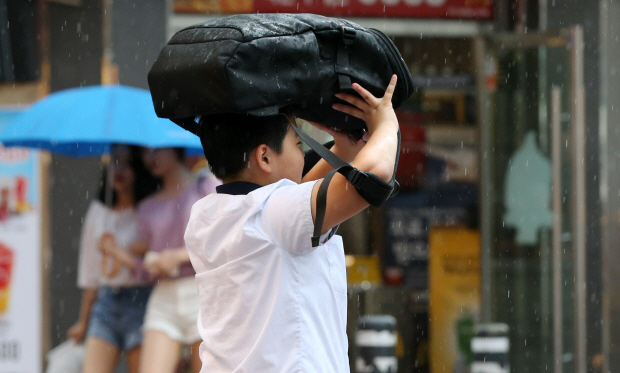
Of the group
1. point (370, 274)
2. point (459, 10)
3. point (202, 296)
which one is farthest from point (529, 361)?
point (202, 296)

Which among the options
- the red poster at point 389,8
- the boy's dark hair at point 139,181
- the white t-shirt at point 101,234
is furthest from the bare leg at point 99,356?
the red poster at point 389,8

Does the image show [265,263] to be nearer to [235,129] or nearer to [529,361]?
[235,129]

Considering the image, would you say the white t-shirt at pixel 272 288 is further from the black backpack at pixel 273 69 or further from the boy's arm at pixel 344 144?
the boy's arm at pixel 344 144

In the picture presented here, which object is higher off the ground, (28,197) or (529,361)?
(28,197)

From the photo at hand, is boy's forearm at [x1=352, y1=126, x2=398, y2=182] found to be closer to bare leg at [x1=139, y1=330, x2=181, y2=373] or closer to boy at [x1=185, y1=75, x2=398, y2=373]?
boy at [x1=185, y1=75, x2=398, y2=373]

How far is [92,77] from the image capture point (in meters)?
6.80

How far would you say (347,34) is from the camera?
2.12 meters

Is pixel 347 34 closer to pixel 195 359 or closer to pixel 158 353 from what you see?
pixel 158 353

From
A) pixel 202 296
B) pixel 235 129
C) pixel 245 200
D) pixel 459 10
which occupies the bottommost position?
pixel 202 296

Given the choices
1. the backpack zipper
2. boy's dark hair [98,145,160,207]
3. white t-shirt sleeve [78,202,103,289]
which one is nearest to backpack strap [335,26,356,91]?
the backpack zipper

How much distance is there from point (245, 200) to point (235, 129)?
23cm

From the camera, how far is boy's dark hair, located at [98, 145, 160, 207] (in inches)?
187

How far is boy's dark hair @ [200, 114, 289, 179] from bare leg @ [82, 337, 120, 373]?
Result: 8.73 ft

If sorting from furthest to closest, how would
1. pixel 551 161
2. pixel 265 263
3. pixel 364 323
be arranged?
pixel 551 161 < pixel 364 323 < pixel 265 263
